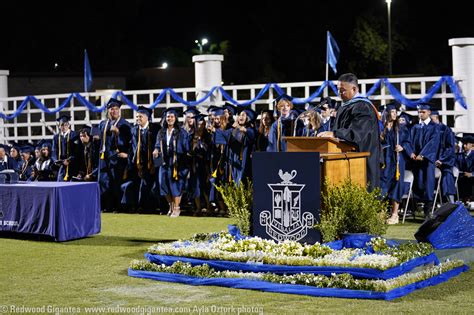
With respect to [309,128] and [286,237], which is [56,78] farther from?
[286,237]

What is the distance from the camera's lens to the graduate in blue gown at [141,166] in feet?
52.0

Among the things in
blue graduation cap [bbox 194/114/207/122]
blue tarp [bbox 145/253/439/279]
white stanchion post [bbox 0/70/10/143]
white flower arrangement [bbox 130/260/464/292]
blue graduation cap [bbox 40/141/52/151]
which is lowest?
white flower arrangement [bbox 130/260/464/292]

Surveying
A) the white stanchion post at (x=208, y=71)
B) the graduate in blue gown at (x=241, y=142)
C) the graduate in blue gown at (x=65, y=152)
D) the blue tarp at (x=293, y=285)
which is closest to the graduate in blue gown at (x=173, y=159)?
the graduate in blue gown at (x=241, y=142)

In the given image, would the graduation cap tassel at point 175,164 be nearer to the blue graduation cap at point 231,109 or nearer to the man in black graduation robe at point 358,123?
the blue graduation cap at point 231,109

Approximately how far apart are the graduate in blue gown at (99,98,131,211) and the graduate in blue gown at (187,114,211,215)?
4.62 ft

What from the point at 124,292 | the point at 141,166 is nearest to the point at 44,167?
the point at 141,166

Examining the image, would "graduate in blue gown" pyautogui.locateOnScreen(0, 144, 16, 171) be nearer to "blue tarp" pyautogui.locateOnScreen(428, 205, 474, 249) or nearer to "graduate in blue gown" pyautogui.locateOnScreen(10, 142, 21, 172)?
"graduate in blue gown" pyautogui.locateOnScreen(10, 142, 21, 172)

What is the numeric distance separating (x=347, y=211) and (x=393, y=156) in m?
5.28

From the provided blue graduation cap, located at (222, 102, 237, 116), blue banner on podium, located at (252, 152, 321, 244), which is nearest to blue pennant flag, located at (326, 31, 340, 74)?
blue graduation cap, located at (222, 102, 237, 116)

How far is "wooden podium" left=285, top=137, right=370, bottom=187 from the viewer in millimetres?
8578

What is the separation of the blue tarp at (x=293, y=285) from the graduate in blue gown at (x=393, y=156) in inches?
183

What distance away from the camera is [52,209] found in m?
11.9

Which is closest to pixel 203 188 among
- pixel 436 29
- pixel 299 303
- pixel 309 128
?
pixel 309 128

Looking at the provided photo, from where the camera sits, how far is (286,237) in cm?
862
